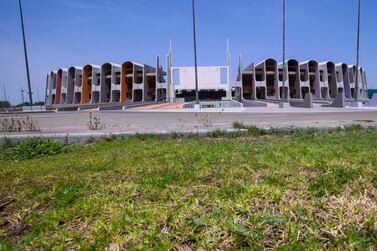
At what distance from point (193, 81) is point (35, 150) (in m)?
68.5

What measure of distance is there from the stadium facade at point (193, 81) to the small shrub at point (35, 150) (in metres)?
66.5

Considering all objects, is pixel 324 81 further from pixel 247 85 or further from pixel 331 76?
pixel 247 85

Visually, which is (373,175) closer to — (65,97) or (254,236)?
(254,236)

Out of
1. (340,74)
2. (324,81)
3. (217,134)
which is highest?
(340,74)

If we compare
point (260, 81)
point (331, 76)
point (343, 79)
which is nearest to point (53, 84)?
point (260, 81)

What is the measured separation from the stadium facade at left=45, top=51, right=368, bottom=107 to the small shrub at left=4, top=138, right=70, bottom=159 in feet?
218

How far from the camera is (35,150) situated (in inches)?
293

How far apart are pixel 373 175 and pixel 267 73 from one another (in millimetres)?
78336

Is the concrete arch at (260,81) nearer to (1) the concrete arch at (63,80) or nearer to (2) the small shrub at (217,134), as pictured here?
(1) the concrete arch at (63,80)

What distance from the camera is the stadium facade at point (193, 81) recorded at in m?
75.1

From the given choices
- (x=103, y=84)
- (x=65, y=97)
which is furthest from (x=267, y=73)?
(x=65, y=97)

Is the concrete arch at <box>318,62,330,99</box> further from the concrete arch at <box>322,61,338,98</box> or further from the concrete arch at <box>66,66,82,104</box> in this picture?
the concrete arch at <box>66,66,82,104</box>

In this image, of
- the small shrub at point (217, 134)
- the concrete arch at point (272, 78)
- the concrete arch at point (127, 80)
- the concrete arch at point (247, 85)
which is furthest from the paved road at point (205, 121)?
the concrete arch at point (247, 85)

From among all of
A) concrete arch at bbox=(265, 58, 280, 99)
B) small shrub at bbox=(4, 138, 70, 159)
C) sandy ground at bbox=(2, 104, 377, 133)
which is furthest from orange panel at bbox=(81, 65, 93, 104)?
small shrub at bbox=(4, 138, 70, 159)
